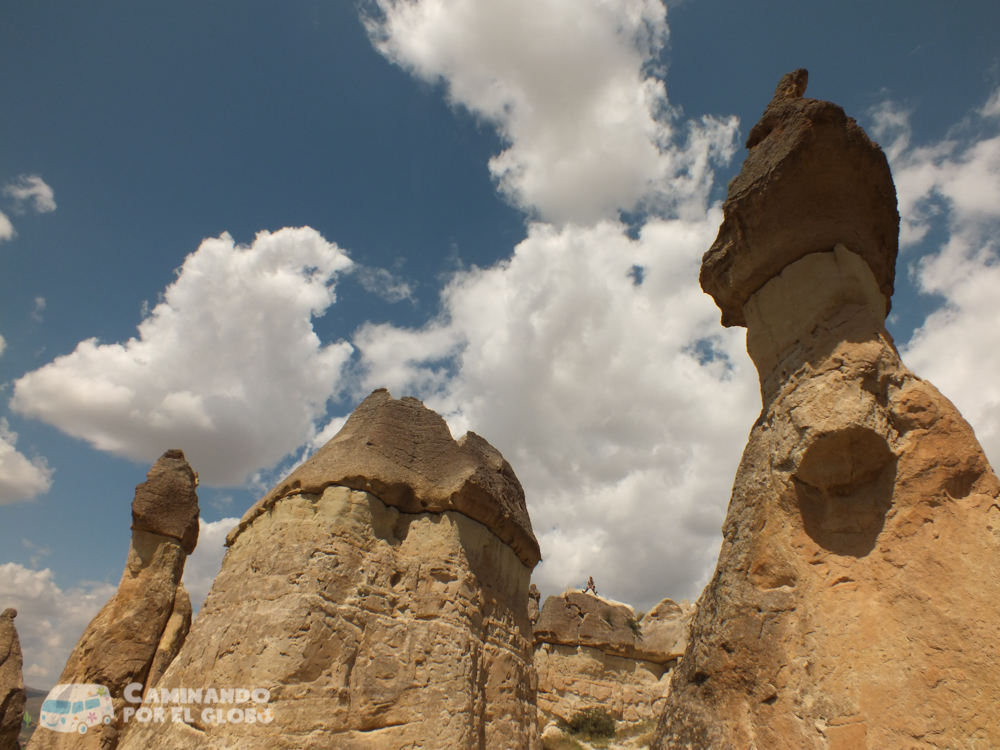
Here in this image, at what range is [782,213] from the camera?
14.1 feet

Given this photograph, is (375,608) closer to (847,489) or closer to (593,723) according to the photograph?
(847,489)

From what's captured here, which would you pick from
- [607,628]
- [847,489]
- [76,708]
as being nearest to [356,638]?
[847,489]

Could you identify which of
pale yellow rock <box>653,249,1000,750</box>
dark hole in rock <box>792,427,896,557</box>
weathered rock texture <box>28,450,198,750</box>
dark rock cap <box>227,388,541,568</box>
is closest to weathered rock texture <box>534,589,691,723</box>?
weathered rock texture <box>28,450,198,750</box>

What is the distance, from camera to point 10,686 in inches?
329

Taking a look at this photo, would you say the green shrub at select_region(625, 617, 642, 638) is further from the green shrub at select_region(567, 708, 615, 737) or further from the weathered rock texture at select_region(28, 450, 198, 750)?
the weathered rock texture at select_region(28, 450, 198, 750)

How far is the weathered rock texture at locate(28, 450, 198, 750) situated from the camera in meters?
7.51

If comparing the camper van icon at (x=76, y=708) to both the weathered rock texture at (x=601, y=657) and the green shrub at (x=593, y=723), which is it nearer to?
the weathered rock texture at (x=601, y=657)

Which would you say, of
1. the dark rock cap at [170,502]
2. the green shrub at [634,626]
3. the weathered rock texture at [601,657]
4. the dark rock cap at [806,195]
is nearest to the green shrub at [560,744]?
the weathered rock texture at [601,657]

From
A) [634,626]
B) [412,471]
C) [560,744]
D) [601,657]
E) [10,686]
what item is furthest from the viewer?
[634,626]

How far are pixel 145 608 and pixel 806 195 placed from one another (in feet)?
31.7

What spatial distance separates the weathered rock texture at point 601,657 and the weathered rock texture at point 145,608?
7.67 meters

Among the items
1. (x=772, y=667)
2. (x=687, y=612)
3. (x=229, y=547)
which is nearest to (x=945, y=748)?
(x=772, y=667)

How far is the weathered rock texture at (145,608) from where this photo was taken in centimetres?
751

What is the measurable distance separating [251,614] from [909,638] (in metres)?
3.96
